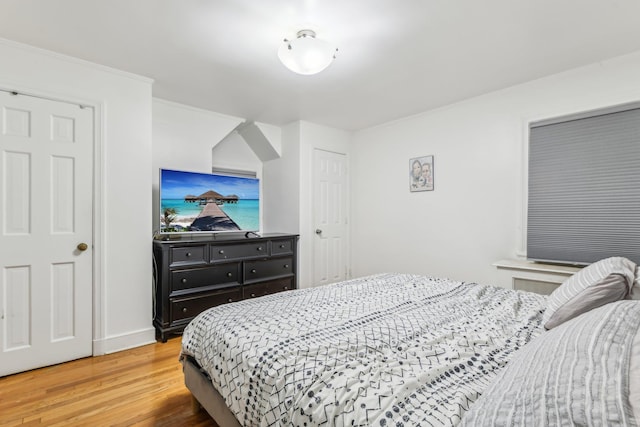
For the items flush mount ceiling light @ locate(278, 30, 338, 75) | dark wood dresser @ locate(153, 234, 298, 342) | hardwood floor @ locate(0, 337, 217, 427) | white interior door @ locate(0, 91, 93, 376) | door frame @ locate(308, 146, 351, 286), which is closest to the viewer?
hardwood floor @ locate(0, 337, 217, 427)

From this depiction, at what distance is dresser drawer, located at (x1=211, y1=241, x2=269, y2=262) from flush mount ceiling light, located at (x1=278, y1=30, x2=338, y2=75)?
198 cm

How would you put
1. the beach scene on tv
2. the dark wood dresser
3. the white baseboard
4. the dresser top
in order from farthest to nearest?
the beach scene on tv
the dresser top
the dark wood dresser
the white baseboard

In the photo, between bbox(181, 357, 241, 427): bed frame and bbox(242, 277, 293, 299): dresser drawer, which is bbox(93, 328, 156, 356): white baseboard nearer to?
bbox(242, 277, 293, 299): dresser drawer

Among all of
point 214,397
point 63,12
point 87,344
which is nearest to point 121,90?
point 63,12

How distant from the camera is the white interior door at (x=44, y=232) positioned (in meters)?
2.27

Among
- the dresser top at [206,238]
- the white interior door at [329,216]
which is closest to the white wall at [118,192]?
the dresser top at [206,238]

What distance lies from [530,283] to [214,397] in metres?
2.67

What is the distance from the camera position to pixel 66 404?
190cm

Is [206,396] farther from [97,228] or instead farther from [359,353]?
[97,228]

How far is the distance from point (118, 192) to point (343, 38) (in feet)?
7.45

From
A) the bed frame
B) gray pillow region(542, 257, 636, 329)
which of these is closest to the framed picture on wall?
gray pillow region(542, 257, 636, 329)

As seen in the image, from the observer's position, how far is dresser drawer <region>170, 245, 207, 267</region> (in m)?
2.92

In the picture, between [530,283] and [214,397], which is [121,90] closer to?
[214,397]

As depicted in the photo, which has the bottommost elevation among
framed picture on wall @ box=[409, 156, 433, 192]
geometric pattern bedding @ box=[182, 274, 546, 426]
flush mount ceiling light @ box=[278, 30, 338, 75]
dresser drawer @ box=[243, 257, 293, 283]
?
dresser drawer @ box=[243, 257, 293, 283]
